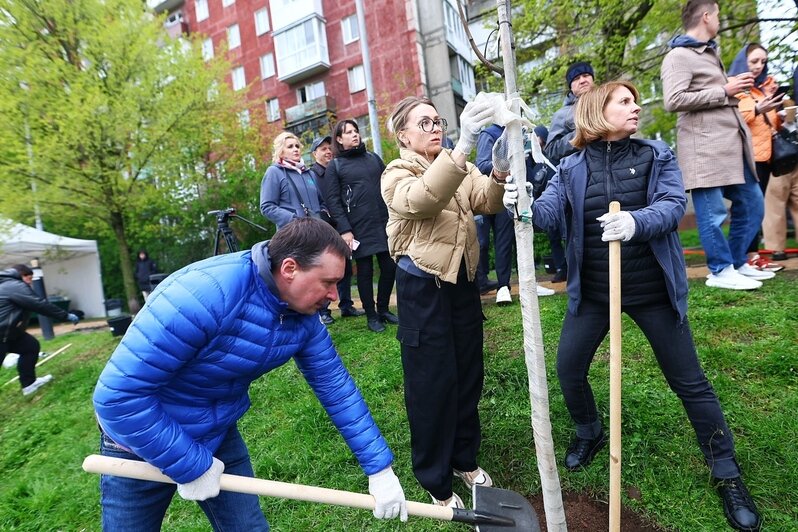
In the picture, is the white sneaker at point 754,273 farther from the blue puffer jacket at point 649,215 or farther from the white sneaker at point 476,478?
the white sneaker at point 476,478

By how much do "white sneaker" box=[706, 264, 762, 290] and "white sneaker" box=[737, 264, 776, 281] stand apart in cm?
22

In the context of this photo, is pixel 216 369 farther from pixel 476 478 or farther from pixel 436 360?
pixel 476 478

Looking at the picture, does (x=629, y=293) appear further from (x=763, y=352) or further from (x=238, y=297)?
(x=238, y=297)

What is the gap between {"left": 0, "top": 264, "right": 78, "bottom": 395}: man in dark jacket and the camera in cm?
552

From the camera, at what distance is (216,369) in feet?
5.58

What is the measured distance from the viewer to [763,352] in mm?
3010

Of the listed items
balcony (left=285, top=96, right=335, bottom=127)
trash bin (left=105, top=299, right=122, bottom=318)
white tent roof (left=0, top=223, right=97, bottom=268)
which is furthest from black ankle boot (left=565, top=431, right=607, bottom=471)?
balcony (left=285, top=96, right=335, bottom=127)

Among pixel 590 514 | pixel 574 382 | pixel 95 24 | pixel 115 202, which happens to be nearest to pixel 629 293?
pixel 574 382

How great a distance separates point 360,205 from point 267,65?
21938 mm

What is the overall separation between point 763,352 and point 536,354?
87.6 inches

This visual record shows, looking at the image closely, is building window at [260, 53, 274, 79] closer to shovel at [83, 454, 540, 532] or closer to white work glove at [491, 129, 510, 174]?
white work glove at [491, 129, 510, 174]

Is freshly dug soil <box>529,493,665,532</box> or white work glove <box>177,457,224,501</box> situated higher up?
white work glove <box>177,457,224,501</box>

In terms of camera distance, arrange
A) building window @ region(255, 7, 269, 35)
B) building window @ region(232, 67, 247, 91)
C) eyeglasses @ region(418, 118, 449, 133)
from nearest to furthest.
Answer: eyeglasses @ region(418, 118, 449, 133) < building window @ region(255, 7, 269, 35) < building window @ region(232, 67, 247, 91)

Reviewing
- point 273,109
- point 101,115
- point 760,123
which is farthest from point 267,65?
point 760,123
